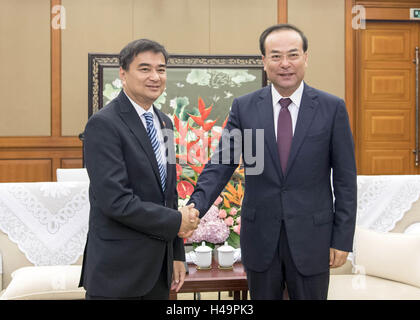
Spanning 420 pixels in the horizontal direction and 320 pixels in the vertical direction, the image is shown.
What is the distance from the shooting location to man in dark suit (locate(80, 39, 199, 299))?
127 centimetres

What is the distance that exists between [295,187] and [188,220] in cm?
38

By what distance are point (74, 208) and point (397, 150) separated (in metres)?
4.53

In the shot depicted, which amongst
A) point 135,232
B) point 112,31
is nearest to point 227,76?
point 112,31

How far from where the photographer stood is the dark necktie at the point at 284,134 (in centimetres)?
149

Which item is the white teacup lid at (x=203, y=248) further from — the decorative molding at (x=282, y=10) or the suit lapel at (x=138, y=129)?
the decorative molding at (x=282, y=10)

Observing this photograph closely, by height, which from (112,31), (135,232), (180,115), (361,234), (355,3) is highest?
(355,3)

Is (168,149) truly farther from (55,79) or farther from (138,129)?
(55,79)

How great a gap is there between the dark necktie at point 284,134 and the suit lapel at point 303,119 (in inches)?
1.1

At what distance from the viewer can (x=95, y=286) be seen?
1298 mm

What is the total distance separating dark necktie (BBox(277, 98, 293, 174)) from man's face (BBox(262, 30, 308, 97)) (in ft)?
0.29

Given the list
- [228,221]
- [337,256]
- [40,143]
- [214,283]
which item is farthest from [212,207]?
[40,143]

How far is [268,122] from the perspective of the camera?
4.93ft
